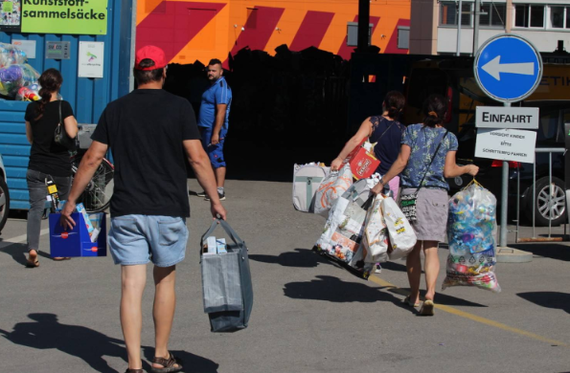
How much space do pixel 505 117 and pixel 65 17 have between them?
6126 millimetres

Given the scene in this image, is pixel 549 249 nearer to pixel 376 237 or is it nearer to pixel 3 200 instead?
pixel 376 237

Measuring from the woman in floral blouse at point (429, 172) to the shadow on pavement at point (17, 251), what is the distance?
3.85m

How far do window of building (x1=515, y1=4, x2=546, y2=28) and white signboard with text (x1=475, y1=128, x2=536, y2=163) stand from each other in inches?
1879

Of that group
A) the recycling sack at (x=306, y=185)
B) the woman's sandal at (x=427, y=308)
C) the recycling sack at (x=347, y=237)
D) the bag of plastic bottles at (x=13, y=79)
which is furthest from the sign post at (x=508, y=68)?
the bag of plastic bottles at (x=13, y=79)

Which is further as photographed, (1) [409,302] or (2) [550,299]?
(2) [550,299]

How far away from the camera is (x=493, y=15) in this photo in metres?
54.2

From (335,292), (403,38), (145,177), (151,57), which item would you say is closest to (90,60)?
(335,292)

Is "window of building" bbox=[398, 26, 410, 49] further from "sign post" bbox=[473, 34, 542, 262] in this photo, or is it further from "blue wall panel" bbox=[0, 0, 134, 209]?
"sign post" bbox=[473, 34, 542, 262]

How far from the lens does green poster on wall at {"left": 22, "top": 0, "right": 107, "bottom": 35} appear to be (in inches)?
446

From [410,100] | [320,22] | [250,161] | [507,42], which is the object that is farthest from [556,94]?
[320,22]

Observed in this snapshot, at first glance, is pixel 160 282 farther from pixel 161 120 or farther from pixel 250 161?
pixel 250 161

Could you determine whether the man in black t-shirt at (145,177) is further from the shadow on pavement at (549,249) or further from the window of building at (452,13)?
the window of building at (452,13)

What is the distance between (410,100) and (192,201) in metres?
8.51

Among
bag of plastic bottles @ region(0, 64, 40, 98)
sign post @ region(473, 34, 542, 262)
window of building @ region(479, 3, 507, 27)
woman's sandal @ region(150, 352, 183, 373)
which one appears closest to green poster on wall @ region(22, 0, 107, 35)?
bag of plastic bottles @ region(0, 64, 40, 98)
